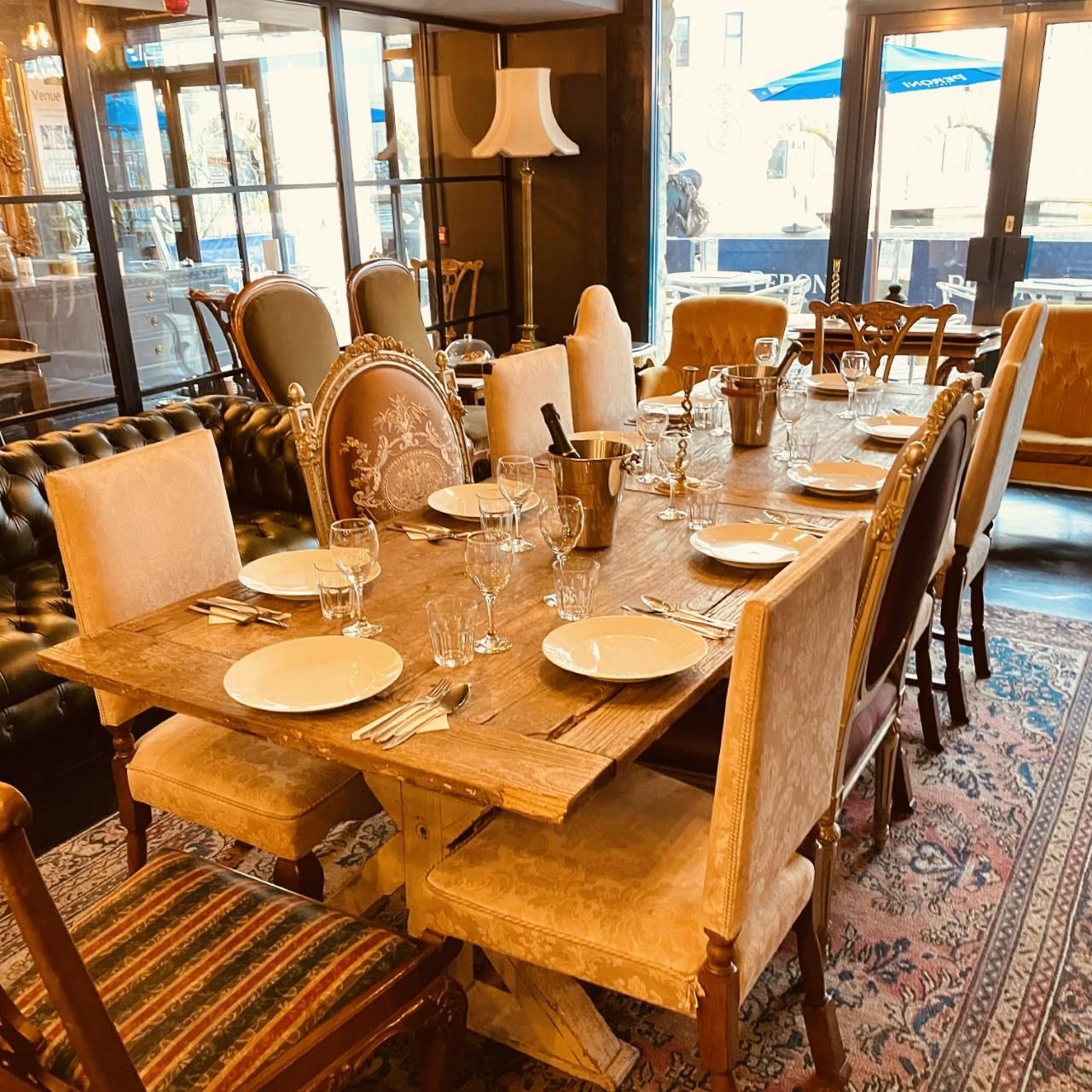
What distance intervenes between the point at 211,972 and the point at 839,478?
162cm

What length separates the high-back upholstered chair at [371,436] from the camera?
7.25ft

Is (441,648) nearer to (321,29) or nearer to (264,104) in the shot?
(264,104)

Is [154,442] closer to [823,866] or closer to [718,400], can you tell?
[718,400]

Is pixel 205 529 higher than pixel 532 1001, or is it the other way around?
pixel 205 529

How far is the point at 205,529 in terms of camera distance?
194 cm

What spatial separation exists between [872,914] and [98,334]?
3.13 meters

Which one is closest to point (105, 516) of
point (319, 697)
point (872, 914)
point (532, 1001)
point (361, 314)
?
point (319, 697)

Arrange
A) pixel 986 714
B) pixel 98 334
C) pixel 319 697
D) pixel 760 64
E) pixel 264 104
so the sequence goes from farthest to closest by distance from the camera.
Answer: pixel 760 64, pixel 264 104, pixel 98 334, pixel 986 714, pixel 319 697

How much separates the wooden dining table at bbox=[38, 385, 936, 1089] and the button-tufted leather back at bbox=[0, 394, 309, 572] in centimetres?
136

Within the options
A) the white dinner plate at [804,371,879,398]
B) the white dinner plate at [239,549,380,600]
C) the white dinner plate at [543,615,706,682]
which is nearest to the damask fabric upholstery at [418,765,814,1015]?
the white dinner plate at [543,615,706,682]

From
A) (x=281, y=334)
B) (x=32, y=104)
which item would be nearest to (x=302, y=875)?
(x=281, y=334)

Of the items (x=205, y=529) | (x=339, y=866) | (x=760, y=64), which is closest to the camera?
(x=205, y=529)

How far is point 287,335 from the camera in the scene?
382 centimetres

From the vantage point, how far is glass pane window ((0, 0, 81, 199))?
130 inches
